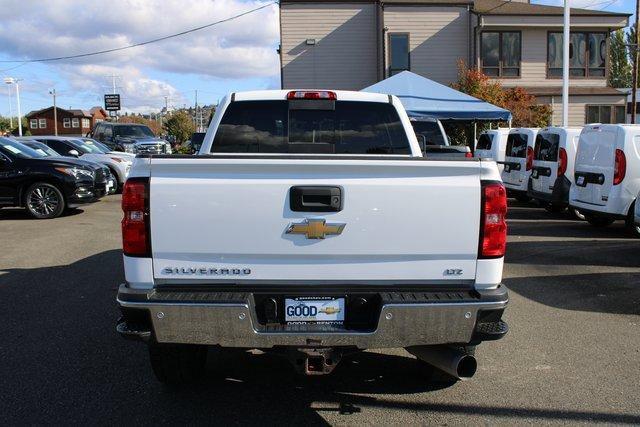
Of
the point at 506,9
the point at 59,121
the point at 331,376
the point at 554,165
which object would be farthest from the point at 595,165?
the point at 59,121

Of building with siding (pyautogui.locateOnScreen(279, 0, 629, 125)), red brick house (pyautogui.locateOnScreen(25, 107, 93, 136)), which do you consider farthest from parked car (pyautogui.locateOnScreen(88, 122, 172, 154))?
red brick house (pyautogui.locateOnScreen(25, 107, 93, 136))

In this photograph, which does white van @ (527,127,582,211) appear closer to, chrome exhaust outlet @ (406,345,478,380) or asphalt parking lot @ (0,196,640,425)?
asphalt parking lot @ (0,196,640,425)

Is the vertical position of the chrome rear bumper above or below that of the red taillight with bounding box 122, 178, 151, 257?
below

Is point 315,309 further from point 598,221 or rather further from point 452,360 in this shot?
point 598,221

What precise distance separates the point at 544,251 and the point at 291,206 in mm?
7240

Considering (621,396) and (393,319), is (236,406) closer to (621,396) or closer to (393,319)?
(393,319)

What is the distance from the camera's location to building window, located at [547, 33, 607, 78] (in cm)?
3045

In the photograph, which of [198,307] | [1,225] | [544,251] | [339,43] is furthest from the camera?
[339,43]

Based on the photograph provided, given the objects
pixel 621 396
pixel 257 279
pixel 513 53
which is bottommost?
pixel 621 396

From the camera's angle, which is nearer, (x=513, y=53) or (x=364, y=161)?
(x=364, y=161)

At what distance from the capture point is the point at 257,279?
3.55 metres

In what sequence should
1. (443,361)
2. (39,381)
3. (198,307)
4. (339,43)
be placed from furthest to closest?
(339,43) → (39,381) → (443,361) → (198,307)

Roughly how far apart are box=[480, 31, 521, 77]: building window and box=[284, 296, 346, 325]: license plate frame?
1129 inches

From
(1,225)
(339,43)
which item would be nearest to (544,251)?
(1,225)
